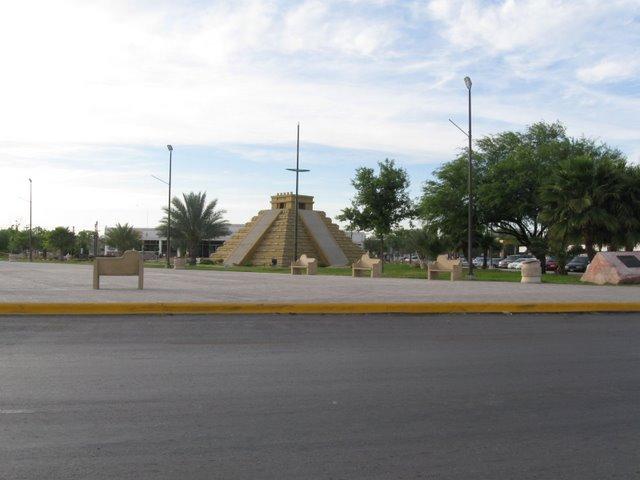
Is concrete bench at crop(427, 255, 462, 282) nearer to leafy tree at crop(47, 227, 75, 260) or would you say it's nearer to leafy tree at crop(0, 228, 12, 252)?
leafy tree at crop(47, 227, 75, 260)

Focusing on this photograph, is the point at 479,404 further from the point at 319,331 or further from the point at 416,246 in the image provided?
the point at 416,246

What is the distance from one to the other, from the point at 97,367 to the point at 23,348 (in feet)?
5.03

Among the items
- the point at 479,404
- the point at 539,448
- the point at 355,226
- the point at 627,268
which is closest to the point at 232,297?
the point at 479,404

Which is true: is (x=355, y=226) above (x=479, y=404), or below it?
above

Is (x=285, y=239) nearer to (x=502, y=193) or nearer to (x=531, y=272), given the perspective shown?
(x=502, y=193)

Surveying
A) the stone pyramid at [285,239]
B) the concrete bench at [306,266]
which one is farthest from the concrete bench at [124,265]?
the stone pyramid at [285,239]

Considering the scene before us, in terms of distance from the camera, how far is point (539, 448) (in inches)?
179

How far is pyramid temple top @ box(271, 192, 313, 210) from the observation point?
54.2m

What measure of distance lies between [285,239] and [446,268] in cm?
2624

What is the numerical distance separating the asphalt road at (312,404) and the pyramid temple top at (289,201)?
44.8 m

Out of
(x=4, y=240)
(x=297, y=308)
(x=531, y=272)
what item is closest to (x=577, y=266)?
(x=531, y=272)

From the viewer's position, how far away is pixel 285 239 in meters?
49.8

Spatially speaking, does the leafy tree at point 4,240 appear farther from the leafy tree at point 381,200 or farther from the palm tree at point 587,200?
the palm tree at point 587,200

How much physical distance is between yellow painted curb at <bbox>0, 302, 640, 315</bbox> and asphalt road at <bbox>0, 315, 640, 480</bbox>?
143 cm
